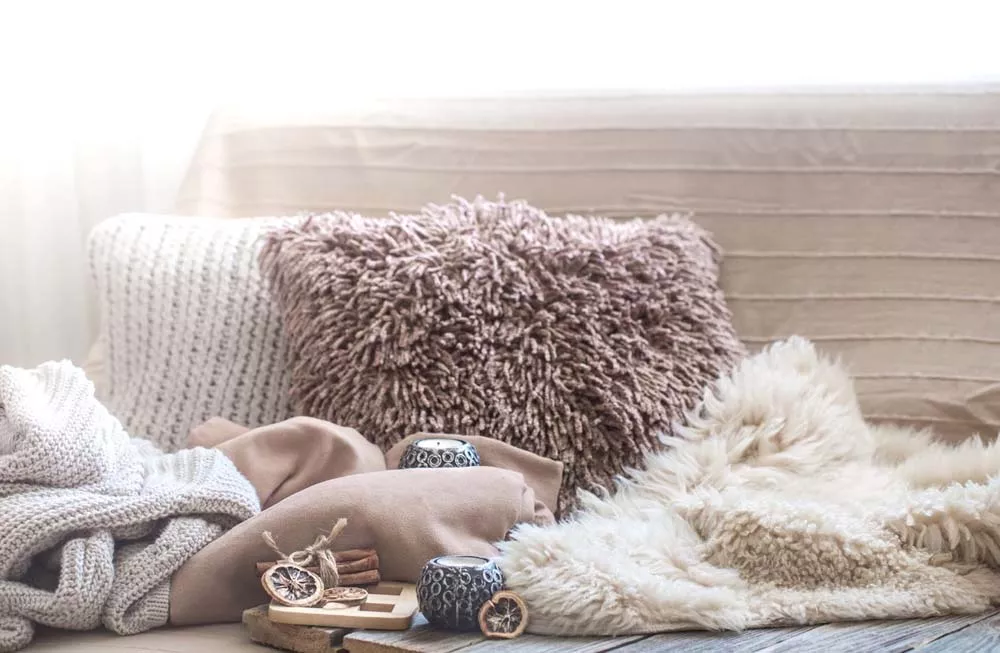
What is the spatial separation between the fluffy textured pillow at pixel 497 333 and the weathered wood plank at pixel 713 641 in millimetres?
308

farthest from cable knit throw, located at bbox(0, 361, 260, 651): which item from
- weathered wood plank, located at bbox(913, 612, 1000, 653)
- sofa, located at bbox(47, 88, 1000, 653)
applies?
weathered wood plank, located at bbox(913, 612, 1000, 653)

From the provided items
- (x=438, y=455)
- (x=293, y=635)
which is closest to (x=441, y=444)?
(x=438, y=455)

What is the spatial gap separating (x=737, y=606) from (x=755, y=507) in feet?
0.39

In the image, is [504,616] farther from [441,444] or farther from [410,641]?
[441,444]

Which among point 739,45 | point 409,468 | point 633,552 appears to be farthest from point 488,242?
point 739,45

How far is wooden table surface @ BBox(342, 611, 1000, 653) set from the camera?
768 mm

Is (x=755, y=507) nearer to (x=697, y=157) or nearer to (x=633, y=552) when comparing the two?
(x=633, y=552)

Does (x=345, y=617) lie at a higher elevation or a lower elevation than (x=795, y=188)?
lower

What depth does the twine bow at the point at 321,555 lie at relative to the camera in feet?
2.76

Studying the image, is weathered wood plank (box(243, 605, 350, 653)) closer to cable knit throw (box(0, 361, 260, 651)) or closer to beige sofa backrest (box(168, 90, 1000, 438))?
cable knit throw (box(0, 361, 260, 651))

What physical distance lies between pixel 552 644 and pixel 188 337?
637 mm

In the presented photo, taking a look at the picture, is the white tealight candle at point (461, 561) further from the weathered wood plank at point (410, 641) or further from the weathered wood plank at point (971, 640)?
the weathered wood plank at point (971, 640)

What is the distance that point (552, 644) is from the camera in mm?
785

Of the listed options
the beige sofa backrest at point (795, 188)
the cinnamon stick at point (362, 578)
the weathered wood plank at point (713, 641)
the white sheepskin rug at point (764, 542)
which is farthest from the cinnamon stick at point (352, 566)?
the beige sofa backrest at point (795, 188)
